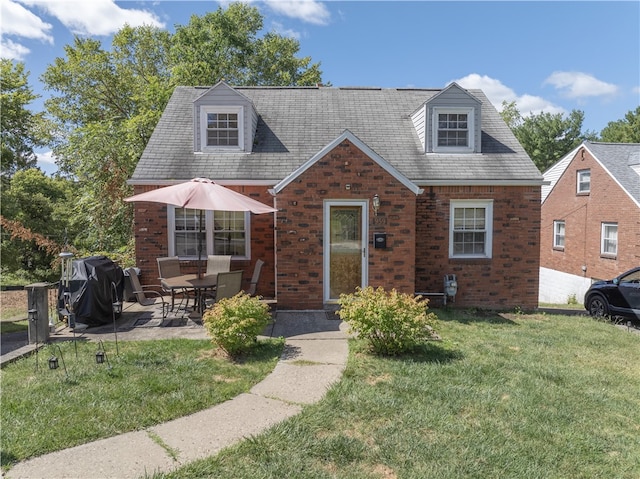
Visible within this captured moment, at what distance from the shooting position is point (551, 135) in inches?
1478

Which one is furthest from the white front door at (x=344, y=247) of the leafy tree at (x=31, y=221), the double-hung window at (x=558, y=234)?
the double-hung window at (x=558, y=234)

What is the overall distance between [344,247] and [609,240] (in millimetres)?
15954

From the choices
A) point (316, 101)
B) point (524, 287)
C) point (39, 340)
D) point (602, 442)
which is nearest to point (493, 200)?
point (524, 287)

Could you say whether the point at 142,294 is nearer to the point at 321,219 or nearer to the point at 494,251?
the point at 321,219

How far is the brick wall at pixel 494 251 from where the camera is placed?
10523mm

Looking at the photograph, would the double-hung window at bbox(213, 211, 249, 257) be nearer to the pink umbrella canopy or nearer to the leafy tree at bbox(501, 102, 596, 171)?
the pink umbrella canopy

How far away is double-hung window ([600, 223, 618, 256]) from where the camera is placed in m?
18.2

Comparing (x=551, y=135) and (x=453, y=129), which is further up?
(x=551, y=135)

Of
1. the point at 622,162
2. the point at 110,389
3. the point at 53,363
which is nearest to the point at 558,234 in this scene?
the point at 622,162

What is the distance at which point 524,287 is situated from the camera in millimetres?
10758

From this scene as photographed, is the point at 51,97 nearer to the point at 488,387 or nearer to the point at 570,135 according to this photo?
the point at 488,387

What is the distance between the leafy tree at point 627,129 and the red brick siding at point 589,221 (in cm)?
2033

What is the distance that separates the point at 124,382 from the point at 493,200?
9468 mm

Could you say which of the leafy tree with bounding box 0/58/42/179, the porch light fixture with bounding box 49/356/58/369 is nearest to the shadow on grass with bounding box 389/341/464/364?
the porch light fixture with bounding box 49/356/58/369
